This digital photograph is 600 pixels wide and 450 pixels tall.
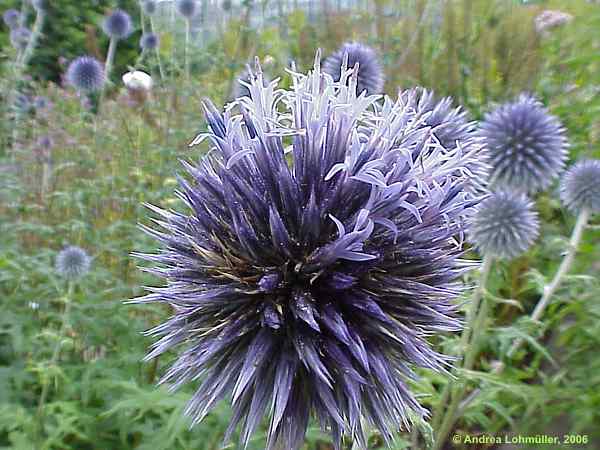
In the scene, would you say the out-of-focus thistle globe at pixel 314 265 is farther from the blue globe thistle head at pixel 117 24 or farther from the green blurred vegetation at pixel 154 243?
the blue globe thistle head at pixel 117 24

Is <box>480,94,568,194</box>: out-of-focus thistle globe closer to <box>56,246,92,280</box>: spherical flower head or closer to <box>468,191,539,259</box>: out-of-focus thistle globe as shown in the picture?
<box>468,191,539,259</box>: out-of-focus thistle globe

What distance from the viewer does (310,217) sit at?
111 cm

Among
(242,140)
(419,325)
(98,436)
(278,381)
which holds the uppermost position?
(242,140)

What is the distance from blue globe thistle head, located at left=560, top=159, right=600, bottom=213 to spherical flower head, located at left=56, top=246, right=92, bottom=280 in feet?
6.43

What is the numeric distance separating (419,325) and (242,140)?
0.54 m

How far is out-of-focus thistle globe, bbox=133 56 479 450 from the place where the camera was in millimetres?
1098

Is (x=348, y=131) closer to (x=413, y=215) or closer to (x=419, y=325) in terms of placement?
(x=413, y=215)

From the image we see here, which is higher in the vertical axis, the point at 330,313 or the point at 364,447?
the point at 330,313

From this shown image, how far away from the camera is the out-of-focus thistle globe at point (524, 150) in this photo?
2299 mm

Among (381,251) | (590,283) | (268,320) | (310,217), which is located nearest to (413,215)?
(381,251)

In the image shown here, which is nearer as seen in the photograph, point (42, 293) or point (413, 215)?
point (413, 215)

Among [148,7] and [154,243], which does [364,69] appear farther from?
[148,7]

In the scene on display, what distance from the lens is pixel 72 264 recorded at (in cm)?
224

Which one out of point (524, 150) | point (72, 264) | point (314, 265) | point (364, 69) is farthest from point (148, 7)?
point (314, 265)
